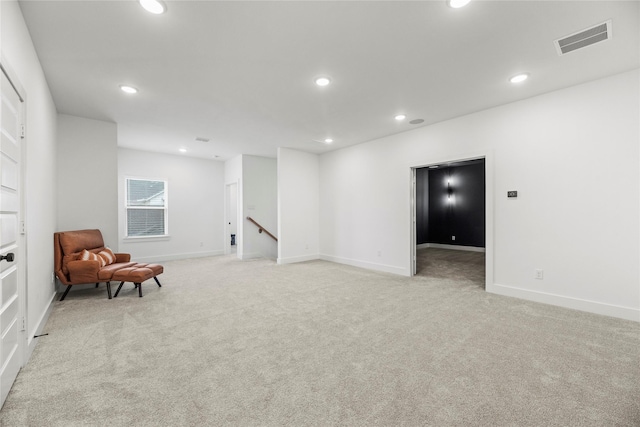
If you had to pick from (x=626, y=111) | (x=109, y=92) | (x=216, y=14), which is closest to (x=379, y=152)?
(x=626, y=111)

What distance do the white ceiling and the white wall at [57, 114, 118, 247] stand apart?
26 centimetres

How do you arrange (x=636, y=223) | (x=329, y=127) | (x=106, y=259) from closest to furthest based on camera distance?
(x=636, y=223) → (x=106, y=259) → (x=329, y=127)

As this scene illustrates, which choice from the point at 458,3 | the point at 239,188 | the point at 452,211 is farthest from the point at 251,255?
the point at 458,3

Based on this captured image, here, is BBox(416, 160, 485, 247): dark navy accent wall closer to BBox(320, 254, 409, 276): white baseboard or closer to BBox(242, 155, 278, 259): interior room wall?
BBox(320, 254, 409, 276): white baseboard

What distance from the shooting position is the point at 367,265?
581cm

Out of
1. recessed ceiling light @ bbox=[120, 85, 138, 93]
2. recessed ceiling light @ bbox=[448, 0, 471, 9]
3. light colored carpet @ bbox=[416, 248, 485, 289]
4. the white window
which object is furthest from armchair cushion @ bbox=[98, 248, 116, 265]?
light colored carpet @ bbox=[416, 248, 485, 289]

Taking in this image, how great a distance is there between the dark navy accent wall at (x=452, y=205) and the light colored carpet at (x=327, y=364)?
16.3 ft

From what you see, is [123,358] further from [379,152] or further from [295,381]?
[379,152]

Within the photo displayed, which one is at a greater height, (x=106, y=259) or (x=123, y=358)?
(x=106, y=259)

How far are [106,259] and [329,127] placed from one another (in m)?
4.04

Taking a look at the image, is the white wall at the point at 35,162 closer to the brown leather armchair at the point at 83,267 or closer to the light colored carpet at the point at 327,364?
the brown leather armchair at the point at 83,267

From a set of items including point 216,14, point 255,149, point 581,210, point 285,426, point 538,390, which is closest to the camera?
point 285,426

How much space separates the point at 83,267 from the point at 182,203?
3797 millimetres

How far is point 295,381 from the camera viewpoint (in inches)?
74.6
